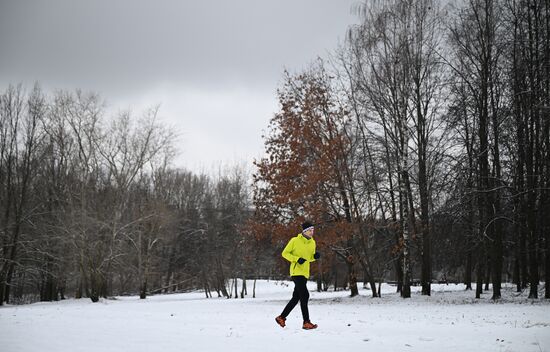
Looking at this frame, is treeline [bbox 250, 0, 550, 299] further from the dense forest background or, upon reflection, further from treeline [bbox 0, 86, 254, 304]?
treeline [bbox 0, 86, 254, 304]

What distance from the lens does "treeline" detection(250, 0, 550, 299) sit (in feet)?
64.8

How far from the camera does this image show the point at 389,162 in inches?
915

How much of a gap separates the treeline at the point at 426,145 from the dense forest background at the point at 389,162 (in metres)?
0.10

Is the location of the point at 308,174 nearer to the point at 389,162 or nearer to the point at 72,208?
the point at 389,162

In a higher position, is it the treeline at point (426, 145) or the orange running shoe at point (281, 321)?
the treeline at point (426, 145)

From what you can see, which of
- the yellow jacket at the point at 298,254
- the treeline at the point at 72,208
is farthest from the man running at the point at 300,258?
the treeline at the point at 72,208

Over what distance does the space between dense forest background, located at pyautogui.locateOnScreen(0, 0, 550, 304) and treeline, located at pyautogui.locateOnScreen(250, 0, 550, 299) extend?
100mm

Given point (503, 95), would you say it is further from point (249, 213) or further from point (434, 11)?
point (249, 213)

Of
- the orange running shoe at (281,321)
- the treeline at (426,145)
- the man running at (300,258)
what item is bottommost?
the orange running shoe at (281,321)

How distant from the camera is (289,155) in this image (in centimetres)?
2498

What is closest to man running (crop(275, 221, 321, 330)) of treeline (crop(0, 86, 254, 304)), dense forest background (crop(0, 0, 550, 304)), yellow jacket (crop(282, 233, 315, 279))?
yellow jacket (crop(282, 233, 315, 279))

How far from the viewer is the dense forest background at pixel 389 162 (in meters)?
20.0

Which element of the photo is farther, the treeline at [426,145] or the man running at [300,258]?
the treeline at [426,145]

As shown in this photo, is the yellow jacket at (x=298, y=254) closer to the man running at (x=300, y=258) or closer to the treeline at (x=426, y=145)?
the man running at (x=300, y=258)
